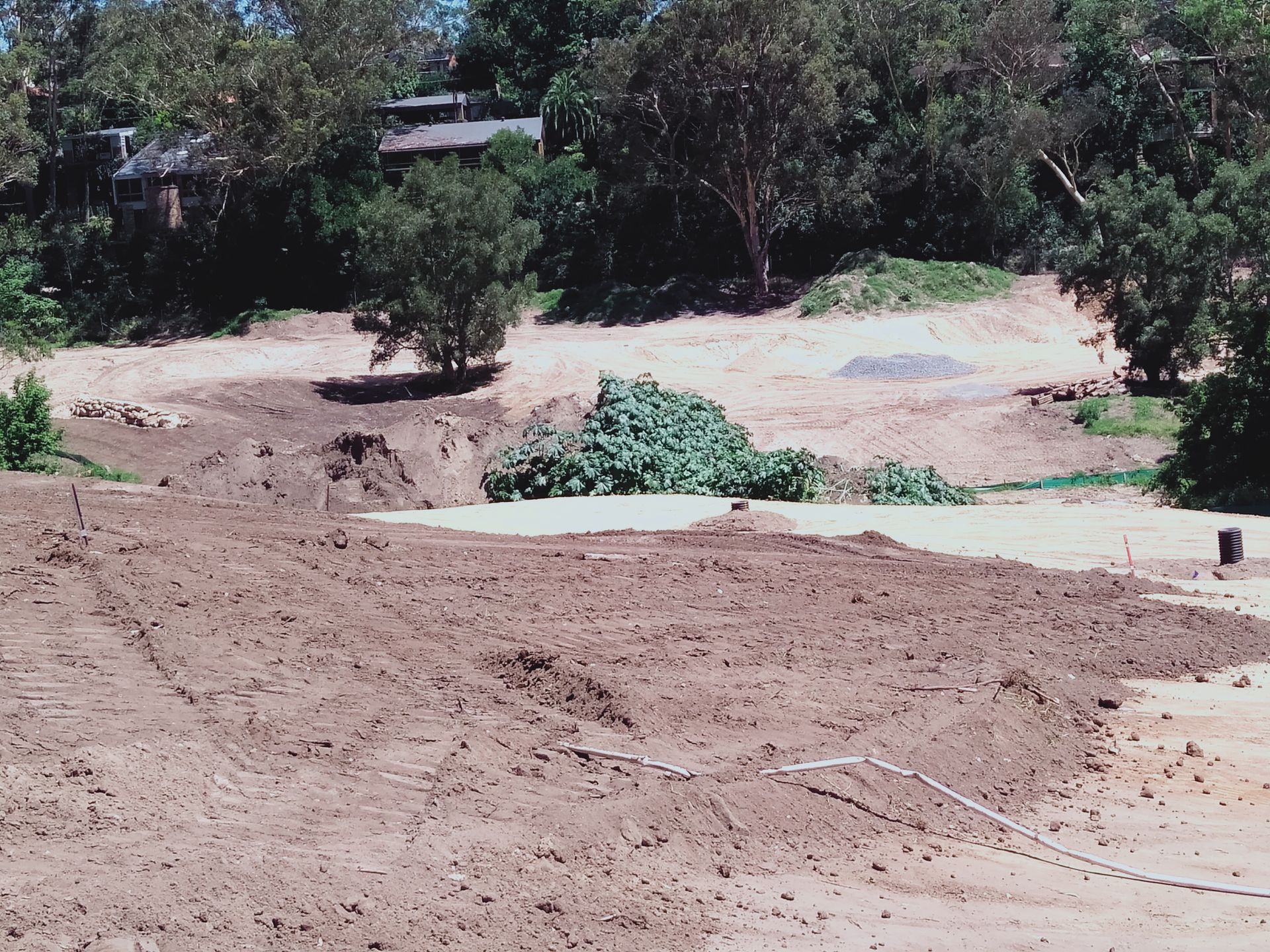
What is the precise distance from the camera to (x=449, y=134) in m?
56.5

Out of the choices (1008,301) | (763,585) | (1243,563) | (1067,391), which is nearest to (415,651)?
(763,585)

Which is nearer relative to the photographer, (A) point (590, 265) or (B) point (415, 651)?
(B) point (415, 651)

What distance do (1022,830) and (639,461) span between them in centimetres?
1296

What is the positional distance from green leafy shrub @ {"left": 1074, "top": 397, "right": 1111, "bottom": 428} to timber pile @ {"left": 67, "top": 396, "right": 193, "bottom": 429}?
20.2 meters

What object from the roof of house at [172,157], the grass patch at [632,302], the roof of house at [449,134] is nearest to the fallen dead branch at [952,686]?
the grass patch at [632,302]

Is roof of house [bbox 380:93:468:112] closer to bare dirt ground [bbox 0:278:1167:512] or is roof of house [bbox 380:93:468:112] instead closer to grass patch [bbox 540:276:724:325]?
bare dirt ground [bbox 0:278:1167:512]

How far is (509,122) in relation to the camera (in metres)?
58.4

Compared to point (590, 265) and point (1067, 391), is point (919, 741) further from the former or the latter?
point (590, 265)

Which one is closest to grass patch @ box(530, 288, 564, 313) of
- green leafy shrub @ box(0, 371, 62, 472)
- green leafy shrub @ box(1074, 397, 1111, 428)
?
green leafy shrub @ box(1074, 397, 1111, 428)

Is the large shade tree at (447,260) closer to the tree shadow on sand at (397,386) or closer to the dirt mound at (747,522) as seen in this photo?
the tree shadow on sand at (397,386)

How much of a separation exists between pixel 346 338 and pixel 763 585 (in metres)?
33.4

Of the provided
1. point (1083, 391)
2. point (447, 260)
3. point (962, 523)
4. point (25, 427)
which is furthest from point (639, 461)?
point (1083, 391)

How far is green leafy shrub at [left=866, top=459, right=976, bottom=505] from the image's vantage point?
19344 millimetres

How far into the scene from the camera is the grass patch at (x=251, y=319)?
45.9 meters
